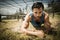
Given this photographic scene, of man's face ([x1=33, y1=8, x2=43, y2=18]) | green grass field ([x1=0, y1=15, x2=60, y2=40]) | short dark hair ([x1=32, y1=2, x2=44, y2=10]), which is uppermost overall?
short dark hair ([x1=32, y1=2, x2=44, y2=10])

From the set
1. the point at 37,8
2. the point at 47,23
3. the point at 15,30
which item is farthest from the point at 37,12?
the point at 15,30

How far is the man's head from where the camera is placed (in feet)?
9.68

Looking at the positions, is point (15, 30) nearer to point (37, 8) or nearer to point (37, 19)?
point (37, 19)

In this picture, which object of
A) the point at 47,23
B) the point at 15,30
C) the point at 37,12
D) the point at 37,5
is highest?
the point at 37,5

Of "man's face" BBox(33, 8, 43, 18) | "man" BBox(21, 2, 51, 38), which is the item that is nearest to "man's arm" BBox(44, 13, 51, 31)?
"man" BBox(21, 2, 51, 38)

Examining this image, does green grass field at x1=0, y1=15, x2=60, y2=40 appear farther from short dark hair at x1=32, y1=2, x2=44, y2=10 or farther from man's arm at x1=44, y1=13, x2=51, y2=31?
short dark hair at x1=32, y1=2, x2=44, y2=10

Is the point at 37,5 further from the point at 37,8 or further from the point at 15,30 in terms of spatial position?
the point at 15,30

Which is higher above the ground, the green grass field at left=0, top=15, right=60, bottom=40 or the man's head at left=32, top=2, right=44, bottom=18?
the man's head at left=32, top=2, right=44, bottom=18

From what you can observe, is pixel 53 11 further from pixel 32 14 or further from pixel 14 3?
pixel 14 3

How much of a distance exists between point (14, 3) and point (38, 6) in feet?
1.85

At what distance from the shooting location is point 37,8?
295 centimetres

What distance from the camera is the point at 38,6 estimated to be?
2.95 metres

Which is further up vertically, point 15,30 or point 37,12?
point 37,12

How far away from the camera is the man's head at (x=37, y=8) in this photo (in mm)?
2949
